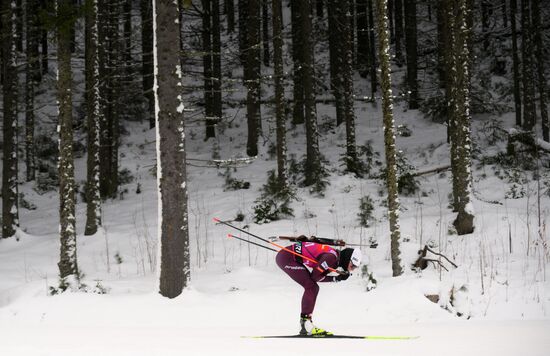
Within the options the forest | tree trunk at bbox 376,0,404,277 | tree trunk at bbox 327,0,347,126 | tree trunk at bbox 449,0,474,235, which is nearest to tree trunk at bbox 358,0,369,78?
the forest

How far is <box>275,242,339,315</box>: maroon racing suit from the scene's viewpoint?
663 cm

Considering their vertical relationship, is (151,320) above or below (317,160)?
below

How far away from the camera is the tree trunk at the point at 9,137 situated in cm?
1481

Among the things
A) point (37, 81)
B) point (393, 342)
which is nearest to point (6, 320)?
point (393, 342)

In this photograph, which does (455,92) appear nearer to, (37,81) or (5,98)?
(5,98)

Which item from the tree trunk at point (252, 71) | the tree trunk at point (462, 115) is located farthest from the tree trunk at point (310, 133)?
the tree trunk at point (462, 115)

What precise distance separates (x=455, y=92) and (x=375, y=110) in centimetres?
1607

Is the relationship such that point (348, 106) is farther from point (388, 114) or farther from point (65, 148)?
point (65, 148)

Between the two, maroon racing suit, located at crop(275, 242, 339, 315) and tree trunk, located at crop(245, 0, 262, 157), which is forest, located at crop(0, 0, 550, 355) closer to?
tree trunk, located at crop(245, 0, 262, 157)

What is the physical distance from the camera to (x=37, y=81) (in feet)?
114

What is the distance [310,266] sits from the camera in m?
6.73

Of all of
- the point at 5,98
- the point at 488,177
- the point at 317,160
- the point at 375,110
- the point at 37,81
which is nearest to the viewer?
the point at 5,98

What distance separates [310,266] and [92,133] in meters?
9.79

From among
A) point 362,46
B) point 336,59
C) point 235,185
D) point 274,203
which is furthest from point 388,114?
point 362,46
